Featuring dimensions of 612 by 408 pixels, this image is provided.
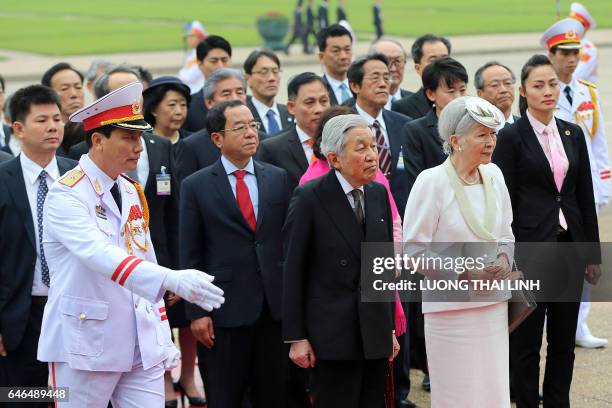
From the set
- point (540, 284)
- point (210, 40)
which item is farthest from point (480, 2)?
point (540, 284)

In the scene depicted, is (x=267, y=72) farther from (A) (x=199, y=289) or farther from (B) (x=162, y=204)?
(A) (x=199, y=289)

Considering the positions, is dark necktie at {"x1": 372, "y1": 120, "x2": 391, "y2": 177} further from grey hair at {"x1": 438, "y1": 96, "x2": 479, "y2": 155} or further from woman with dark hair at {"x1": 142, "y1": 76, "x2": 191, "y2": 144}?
grey hair at {"x1": 438, "y1": 96, "x2": 479, "y2": 155}

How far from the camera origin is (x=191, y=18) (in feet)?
161

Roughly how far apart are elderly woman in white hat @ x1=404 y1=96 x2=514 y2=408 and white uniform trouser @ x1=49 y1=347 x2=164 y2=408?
138cm

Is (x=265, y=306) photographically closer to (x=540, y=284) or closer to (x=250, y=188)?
(x=250, y=188)

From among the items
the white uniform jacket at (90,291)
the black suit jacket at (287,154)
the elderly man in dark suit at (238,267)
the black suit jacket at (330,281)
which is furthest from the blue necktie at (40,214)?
the black suit jacket at (287,154)

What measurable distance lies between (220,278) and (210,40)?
4.32 meters

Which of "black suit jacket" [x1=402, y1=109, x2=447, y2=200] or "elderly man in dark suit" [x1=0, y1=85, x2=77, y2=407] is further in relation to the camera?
"black suit jacket" [x1=402, y1=109, x2=447, y2=200]

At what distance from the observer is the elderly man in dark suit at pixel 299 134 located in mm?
7516

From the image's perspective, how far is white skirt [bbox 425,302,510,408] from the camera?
18.9 feet

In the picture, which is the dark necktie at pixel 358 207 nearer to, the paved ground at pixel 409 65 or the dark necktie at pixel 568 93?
the dark necktie at pixel 568 93

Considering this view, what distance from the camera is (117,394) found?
17.7 ft

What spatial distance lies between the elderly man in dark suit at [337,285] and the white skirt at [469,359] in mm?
247

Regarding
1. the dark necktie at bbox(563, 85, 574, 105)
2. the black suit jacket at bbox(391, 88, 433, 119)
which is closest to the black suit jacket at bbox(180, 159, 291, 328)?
the black suit jacket at bbox(391, 88, 433, 119)
